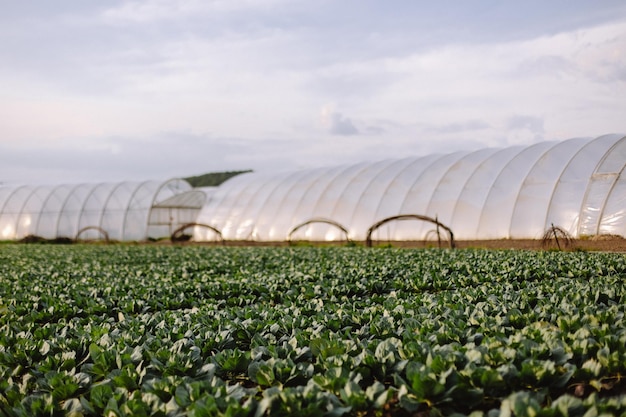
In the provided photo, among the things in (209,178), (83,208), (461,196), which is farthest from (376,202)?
(209,178)

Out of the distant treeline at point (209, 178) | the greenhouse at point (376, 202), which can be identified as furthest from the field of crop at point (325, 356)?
the distant treeline at point (209, 178)

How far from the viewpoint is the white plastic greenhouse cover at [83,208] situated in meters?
39.4

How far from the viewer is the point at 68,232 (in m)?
41.7

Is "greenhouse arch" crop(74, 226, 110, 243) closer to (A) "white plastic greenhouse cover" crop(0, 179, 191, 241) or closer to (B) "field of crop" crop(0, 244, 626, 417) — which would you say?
(A) "white plastic greenhouse cover" crop(0, 179, 191, 241)

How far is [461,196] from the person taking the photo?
2503cm

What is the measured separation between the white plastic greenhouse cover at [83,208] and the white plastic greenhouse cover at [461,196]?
20.2 feet

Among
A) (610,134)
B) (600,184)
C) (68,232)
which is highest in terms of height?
(610,134)

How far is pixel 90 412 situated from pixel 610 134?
2478 cm

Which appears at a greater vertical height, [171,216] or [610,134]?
[610,134]

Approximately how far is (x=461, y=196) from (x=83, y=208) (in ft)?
92.2

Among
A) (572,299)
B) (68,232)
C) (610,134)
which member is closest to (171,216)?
(68,232)

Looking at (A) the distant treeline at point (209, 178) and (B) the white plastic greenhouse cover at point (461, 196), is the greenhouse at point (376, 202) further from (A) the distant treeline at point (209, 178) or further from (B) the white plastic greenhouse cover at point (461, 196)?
(A) the distant treeline at point (209, 178)

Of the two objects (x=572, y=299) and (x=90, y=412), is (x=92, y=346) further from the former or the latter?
(x=572, y=299)

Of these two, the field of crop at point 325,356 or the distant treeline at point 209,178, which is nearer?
the field of crop at point 325,356
